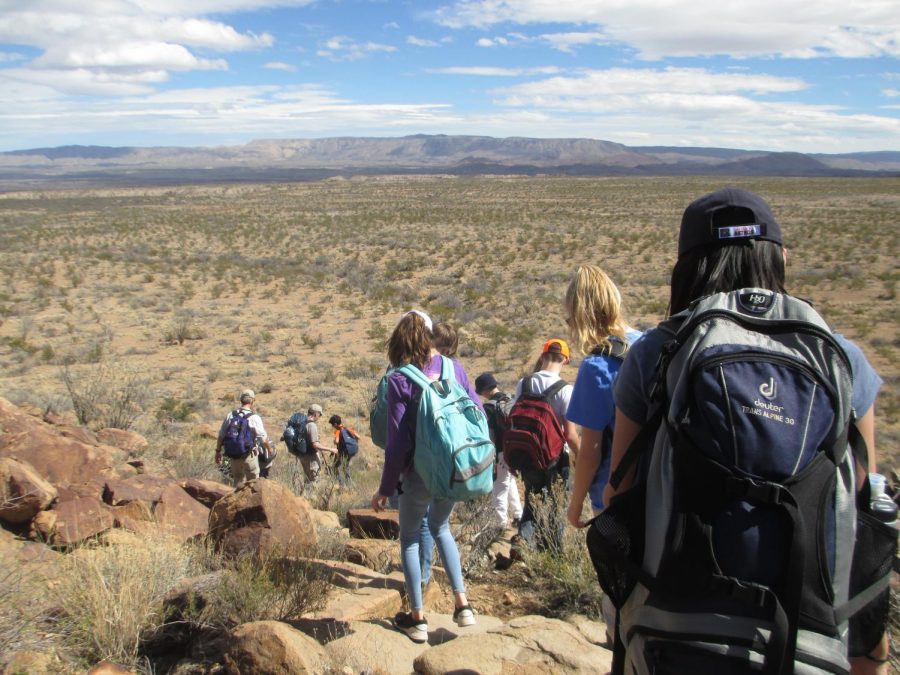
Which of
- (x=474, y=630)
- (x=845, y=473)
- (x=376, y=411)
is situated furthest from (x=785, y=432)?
(x=474, y=630)

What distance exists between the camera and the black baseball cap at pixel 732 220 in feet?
5.48

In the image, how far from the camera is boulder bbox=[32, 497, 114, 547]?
388 cm

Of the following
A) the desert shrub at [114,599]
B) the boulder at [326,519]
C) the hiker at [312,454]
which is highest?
the desert shrub at [114,599]

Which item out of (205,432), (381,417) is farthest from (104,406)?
(381,417)

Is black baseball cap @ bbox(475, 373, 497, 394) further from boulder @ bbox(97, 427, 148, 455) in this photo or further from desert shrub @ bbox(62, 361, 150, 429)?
desert shrub @ bbox(62, 361, 150, 429)

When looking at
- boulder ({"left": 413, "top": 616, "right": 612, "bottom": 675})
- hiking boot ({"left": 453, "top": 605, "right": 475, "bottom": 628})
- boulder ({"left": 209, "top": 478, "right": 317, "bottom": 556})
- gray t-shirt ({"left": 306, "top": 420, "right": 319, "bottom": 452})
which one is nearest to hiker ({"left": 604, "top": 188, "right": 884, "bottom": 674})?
boulder ({"left": 413, "top": 616, "right": 612, "bottom": 675})

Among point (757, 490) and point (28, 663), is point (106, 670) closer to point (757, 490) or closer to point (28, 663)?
point (28, 663)

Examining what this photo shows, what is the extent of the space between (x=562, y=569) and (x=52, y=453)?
3646mm

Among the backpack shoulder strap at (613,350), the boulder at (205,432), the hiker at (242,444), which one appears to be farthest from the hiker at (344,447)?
the backpack shoulder strap at (613,350)

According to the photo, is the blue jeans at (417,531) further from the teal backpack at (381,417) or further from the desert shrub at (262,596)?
the desert shrub at (262,596)

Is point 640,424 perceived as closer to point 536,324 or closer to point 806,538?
point 806,538

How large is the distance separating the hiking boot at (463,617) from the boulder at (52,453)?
2.89 m

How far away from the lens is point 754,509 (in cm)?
139

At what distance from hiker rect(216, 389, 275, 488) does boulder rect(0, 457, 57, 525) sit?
2688mm
